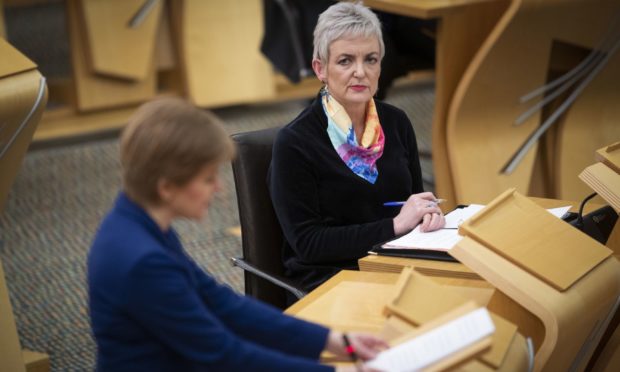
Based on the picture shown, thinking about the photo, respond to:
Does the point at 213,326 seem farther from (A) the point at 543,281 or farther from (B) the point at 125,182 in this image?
(A) the point at 543,281

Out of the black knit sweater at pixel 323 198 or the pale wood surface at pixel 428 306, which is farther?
the black knit sweater at pixel 323 198

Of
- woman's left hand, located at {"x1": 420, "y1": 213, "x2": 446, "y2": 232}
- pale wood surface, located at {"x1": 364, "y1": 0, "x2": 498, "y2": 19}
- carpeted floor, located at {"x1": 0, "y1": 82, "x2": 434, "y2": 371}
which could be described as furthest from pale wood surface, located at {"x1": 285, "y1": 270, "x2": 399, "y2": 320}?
pale wood surface, located at {"x1": 364, "y1": 0, "x2": 498, "y2": 19}

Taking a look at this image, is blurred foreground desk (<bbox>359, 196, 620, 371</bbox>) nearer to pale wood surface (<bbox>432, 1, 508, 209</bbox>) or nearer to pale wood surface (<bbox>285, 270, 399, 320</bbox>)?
pale wood surface (<bbox>285, 270, 399, 320</bbox>)

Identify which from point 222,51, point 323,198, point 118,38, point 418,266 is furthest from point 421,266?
point 222,51

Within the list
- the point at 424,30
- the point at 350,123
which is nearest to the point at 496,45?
the point at 424,30

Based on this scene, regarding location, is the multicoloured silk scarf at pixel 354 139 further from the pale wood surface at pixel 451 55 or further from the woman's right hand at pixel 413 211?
the pale wood surface at pixel 451 55

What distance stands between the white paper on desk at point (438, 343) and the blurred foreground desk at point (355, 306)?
146 mm

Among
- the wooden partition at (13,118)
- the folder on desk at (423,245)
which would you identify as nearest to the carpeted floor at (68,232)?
the wooden partition at (13,118)

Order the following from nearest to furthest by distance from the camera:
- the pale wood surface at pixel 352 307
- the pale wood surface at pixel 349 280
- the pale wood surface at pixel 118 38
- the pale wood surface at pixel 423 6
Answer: the pale wood surface at pixel 352 307
the pale wood surface at pixel 349 280
the pale wood surface at pixel 423 6
the pale wood surface at pixel 118 38

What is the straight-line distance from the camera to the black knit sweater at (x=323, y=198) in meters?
2.25

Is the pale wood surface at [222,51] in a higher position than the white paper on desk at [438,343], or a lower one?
lower

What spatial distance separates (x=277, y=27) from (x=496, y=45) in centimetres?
145

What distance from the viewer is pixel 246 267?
2.32 meters

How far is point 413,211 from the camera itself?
2.23m
